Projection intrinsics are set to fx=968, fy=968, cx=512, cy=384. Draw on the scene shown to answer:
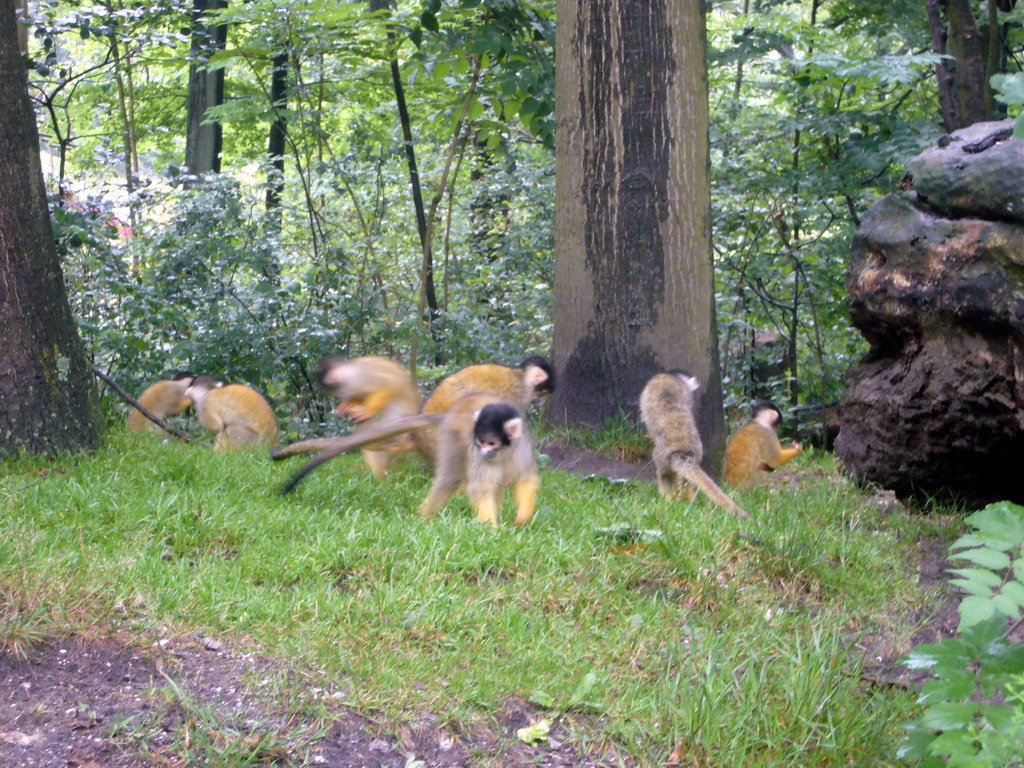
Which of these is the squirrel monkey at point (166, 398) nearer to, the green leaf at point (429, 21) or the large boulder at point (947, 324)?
the green leaf at point (429, 21)

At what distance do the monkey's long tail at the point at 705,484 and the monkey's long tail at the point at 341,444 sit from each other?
1.67 meters

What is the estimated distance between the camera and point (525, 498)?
5.56m

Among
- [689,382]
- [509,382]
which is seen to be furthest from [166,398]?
[689,382]

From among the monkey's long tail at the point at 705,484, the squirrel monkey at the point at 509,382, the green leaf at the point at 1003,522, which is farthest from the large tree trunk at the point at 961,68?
the green leaf at the point at 1003,522

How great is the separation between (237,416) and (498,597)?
170 inches

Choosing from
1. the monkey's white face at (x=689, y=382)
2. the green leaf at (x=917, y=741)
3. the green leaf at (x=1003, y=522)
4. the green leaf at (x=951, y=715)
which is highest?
the green leaf at (x=1003, y=522)

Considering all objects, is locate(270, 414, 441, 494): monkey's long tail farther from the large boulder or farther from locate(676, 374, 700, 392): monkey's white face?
the large boulder

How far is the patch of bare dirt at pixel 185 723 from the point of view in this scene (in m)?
3.22

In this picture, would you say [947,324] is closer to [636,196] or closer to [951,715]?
[636,196]

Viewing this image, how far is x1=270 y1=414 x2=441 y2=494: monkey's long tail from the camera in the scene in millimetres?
5387

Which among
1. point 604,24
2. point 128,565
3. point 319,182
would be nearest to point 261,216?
point 319,182

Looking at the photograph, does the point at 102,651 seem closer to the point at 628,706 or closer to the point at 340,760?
the point at 340,760

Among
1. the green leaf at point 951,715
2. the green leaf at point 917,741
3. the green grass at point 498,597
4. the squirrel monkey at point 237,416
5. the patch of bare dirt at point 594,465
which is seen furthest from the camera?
the squirrel monkey at point 237,416

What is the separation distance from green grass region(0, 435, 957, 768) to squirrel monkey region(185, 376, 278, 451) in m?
1.93
